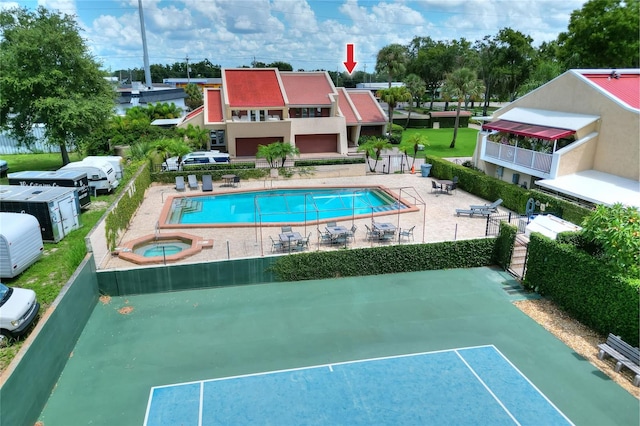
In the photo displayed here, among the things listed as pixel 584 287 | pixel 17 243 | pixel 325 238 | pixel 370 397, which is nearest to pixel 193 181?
pixel 325 238

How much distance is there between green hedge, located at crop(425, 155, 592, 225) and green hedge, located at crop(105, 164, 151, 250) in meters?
21.7

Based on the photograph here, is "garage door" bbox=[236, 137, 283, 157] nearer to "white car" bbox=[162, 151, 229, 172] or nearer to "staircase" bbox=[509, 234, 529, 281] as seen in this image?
"white car" bbox=[162, 151, 229, 172]

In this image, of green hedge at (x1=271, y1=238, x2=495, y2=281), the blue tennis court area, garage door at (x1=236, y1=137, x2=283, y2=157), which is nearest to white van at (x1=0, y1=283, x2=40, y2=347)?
the blue tennis court area

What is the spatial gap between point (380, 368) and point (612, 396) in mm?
6286

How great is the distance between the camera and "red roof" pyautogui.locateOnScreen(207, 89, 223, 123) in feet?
137

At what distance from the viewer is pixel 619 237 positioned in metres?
13.3

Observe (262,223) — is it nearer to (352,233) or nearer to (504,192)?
(352,233)

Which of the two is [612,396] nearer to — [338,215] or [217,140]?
[338,215]

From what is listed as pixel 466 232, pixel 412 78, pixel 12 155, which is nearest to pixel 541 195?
pixel 466 232

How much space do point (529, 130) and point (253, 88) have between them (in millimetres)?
27039

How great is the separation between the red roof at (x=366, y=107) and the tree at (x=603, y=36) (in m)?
20.7

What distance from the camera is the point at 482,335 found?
47.2 feet

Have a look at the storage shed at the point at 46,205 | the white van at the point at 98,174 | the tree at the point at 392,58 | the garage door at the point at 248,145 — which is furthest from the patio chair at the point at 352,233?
the tree at the point at 392,58

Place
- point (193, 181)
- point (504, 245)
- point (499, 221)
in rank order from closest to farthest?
point (504, 245), point (499, 221), point (193, 181)
